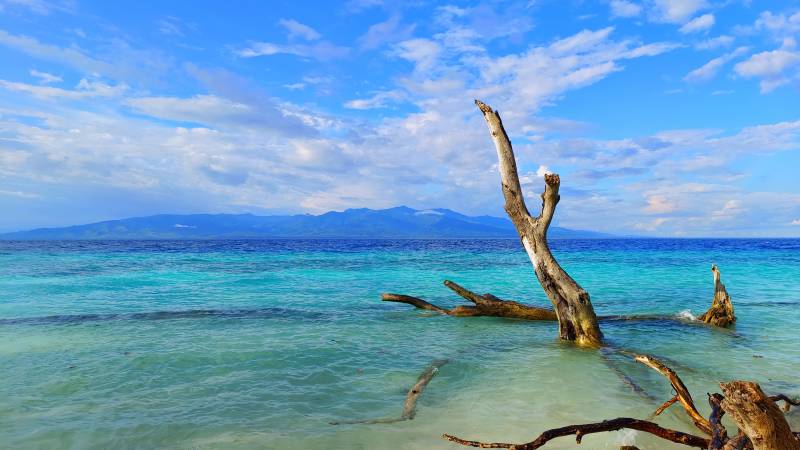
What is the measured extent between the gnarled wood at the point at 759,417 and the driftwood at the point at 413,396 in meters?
4.59

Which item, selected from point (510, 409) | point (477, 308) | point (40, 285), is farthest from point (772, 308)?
point (40, 285)

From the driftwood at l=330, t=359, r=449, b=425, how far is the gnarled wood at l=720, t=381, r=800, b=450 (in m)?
4.59

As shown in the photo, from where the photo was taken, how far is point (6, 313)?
1573 centimetres

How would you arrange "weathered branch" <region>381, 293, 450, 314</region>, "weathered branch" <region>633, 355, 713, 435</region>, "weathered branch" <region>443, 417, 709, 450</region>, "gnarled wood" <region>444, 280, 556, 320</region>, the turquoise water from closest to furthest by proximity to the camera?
"weathered branch" <region>443, 417, 709, 450</region> → "weathered branch" <region>633, 355, 713, 435</region> → the turquoise water → "gnarled wood" <region>444, 280, 556, 320</region> → "weathered branch" <region>381, 293, 450, 314</region>

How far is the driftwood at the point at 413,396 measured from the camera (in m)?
6.25

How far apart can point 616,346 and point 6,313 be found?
19171 mm

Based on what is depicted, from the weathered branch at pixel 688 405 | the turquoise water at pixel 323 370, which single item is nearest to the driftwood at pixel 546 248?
the turquoise water at pixel 323 370

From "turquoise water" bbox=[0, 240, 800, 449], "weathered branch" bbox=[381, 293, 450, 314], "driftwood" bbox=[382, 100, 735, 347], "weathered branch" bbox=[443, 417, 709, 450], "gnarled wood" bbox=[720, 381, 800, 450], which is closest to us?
"gnarled wood" bbox=[720, 381, 800, 450]

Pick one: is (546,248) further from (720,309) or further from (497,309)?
(720,309)

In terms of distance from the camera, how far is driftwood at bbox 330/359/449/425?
6.25 metres

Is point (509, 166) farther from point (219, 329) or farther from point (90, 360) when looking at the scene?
point (90, 360)

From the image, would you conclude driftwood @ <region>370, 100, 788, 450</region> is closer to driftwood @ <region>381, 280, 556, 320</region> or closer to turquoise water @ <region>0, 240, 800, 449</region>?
driftwood @ <region>381, 280, 556, 320</region>

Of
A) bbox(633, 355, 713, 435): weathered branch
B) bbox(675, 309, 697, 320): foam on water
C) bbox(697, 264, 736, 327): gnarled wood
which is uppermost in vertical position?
bbox(633, 355, 713, 435): weathered branch

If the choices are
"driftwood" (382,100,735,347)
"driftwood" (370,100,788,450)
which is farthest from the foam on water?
"driftwood" (382,100,735,347)
